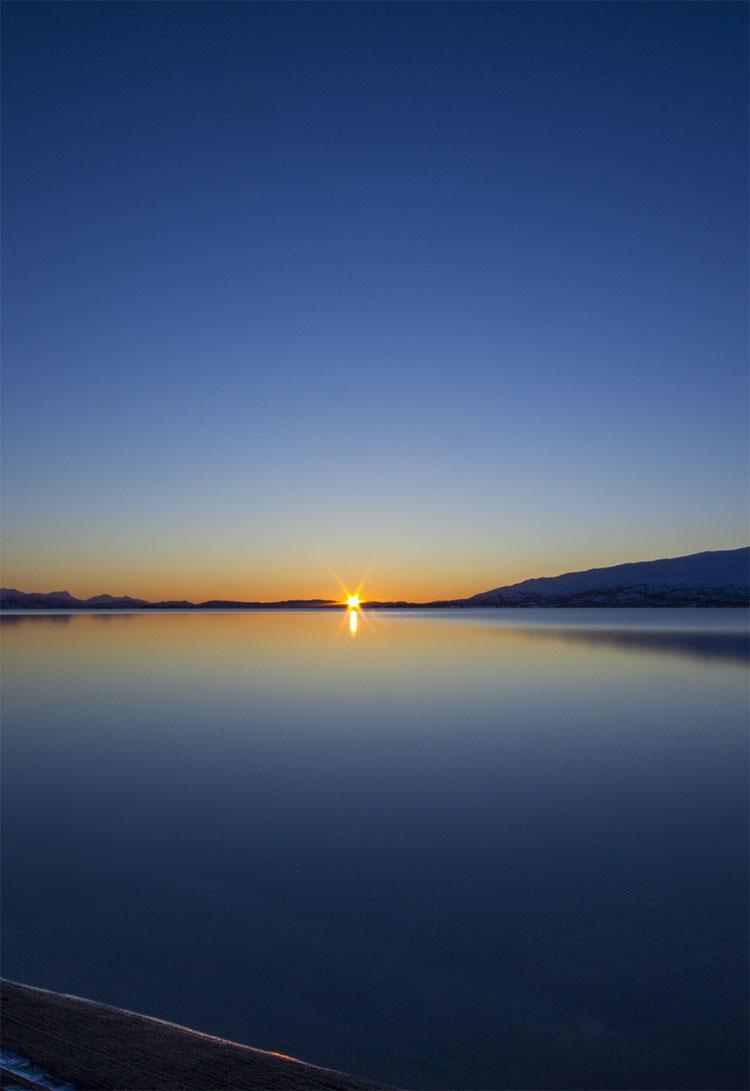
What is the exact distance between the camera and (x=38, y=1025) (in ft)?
13.4

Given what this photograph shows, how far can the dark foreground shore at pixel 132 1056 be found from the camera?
141 inches

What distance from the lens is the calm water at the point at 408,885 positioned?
5.09 metres

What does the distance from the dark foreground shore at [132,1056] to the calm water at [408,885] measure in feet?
3.81

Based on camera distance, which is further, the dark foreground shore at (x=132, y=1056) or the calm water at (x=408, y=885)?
the calm water at (x=408, y=885)

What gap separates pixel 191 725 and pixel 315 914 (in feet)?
35.7

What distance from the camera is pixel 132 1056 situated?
3.80 metres

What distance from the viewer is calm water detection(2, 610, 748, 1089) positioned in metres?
5.09

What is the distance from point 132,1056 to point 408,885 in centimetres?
426

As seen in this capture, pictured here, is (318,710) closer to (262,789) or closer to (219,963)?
(262,789)

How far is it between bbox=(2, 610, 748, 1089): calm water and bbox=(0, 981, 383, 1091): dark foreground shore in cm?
116

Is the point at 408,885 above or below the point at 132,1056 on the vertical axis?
below

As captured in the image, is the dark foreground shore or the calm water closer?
the dark foreground shore

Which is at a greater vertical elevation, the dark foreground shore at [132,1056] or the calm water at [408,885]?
the dark foreground shore at [132,1056]

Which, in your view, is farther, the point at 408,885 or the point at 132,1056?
the point at 408,885
